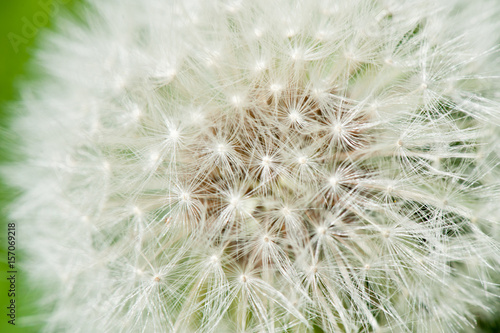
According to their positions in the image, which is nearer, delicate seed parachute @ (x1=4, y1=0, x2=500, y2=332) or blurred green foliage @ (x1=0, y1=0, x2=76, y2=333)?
delicate seed parachute @ (x1=4, y1=0, x2=500, y2=332)

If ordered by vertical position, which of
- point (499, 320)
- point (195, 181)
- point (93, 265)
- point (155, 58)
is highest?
point (155, 58)

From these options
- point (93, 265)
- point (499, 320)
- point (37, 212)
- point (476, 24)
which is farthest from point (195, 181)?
point (499, 320)

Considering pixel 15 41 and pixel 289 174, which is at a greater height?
pixel 15 41

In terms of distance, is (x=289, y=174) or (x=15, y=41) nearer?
(x=289, y=174)

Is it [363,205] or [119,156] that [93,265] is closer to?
[119,156]

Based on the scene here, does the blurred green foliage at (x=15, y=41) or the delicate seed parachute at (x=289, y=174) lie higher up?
the blurred green foliage at (x=15, y=41)

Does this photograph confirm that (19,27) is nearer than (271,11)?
No

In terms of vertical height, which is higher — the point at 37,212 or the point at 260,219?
the point at 37,212

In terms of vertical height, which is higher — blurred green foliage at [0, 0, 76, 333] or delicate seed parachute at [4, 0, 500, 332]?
blurred green foliage at [0, 0, 76, 333]
